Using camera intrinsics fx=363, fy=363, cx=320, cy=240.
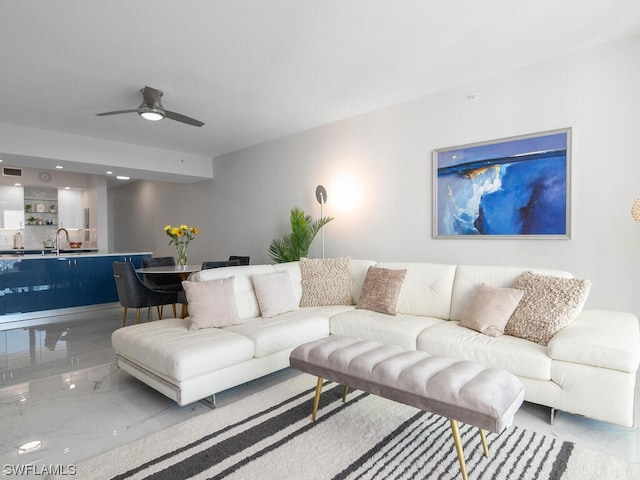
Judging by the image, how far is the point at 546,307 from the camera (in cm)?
252

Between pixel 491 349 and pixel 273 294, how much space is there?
6.17ft

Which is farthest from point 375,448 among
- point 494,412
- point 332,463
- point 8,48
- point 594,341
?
point 8,48

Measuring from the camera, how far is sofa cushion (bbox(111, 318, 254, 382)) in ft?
7.62

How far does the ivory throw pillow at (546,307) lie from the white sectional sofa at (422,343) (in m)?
0.06

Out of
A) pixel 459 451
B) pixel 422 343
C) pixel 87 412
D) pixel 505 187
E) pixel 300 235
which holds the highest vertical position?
pixel 505 187

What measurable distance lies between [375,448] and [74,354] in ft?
10.7

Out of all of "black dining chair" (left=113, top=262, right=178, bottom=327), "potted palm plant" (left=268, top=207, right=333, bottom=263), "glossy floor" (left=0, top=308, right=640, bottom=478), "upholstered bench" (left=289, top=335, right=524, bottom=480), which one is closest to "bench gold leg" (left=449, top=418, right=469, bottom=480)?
"upholstered bench" (left=289, top=335, right=524, bottom=480)

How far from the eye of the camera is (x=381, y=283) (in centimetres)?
351

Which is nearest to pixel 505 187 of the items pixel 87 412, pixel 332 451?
pixel 332 451

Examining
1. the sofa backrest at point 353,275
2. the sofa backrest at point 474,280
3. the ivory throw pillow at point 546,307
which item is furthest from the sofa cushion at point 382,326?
the ivory throw pillow at point 546,307

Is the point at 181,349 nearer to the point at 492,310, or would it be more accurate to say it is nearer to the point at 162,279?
the point at 492,310

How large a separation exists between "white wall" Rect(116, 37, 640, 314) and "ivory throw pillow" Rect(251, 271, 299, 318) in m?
1.42

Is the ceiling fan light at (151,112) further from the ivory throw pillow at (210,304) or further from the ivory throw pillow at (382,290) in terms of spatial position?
the ivory throw pillow at (382,290)

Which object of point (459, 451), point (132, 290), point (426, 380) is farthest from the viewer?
point (132, 290)
